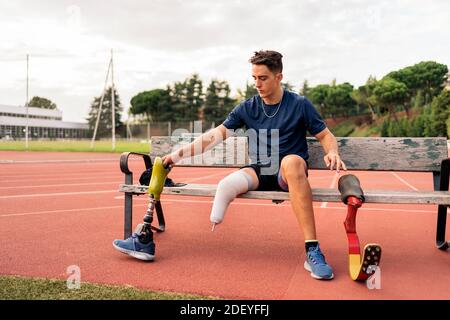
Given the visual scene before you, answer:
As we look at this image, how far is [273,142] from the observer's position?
316cm

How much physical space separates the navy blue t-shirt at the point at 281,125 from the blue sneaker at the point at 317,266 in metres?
0.72

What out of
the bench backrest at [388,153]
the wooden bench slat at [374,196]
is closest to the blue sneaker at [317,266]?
the wooden bench slat at [374,196]

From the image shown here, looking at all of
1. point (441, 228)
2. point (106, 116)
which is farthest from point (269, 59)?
point (106, 116)

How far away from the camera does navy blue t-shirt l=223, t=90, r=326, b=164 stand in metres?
3.11

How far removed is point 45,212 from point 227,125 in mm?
2751

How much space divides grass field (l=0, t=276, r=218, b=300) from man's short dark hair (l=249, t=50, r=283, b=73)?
1573 millimetres

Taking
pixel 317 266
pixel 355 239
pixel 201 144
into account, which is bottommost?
pixel 317 266

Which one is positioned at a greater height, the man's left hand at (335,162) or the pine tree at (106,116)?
the pine tree at (106,116)

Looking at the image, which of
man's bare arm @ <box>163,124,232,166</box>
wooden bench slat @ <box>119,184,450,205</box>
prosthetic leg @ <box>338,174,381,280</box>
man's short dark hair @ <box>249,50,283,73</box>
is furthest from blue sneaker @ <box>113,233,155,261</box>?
man's short dark hair @ <box>249,50,283,73</box>

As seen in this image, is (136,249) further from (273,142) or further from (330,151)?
(330,151)

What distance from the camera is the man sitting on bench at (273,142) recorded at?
9.16 feet

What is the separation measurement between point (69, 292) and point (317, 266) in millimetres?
1437

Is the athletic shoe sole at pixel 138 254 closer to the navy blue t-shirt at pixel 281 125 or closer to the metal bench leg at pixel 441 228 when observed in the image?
the navy blue t-shirt at pixel 281 125

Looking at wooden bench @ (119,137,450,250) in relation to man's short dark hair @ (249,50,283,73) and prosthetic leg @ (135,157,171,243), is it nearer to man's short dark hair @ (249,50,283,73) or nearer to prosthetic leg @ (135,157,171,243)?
prosthetic leg @ (135,157,171,243)
